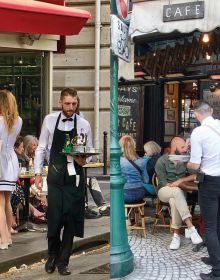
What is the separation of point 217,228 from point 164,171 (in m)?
1.91

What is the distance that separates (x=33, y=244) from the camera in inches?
277

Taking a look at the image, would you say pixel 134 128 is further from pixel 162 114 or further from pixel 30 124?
pixel 30 124

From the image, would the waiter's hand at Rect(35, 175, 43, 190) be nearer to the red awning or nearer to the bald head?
the bald head

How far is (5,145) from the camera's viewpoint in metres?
6.76

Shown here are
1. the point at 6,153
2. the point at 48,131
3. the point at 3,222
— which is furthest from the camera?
the point at 6,153

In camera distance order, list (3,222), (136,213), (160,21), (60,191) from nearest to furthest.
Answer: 1. (60,191)
2. (3,222)
3. (160,21)
4. (136,213)

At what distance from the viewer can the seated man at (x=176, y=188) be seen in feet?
23.7

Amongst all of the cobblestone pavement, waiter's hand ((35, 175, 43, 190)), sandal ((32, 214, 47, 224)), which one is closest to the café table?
sandal ((32, 214, 47, 224))

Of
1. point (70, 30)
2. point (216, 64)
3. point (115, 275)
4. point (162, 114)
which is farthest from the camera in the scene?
point (162, 114)

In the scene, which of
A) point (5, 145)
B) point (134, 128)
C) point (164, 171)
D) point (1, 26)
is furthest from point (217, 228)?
point (134, 128)

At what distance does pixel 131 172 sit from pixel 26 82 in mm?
6219

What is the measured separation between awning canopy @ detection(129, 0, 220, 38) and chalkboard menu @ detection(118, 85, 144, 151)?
5.59 m

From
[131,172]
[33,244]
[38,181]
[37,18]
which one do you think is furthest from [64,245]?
[37,18]

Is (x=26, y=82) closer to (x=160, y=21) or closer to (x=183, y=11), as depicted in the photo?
(x=160, y=21)
